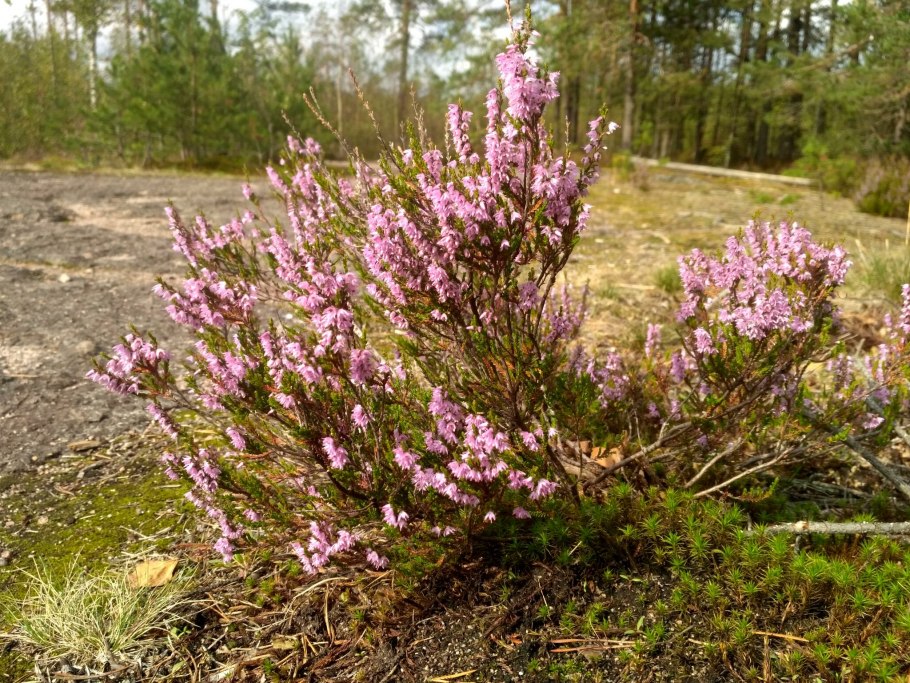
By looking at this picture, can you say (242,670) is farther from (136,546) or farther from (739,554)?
(739,554)

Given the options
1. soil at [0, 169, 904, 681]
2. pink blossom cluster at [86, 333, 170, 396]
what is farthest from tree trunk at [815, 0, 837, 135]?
pink blossom cluster at [86, 333, 170, 396]

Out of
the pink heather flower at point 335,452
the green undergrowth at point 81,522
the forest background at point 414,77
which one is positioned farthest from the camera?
the forest background at point 414,77

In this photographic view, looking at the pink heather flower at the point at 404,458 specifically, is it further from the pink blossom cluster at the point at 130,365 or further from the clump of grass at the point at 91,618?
the clump of grass at the point at 91,618

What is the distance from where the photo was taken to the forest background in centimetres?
1495

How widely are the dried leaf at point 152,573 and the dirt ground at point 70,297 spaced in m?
1.31

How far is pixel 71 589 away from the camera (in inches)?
95.0

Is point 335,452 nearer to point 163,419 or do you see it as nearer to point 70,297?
point 163,419

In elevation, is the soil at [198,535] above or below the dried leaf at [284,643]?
above

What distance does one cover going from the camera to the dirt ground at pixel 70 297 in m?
3.92

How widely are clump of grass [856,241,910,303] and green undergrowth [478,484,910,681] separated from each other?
416cm

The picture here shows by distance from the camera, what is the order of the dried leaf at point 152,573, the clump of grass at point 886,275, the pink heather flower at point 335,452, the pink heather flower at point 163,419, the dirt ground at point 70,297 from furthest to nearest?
1. the clump of grass at point 886,275
2. the dirt ground at point 70,297
3. the dried leaf at point 152,573
4. the pink heather flower at point 163,419
5. the pink heather flower at point 335,452

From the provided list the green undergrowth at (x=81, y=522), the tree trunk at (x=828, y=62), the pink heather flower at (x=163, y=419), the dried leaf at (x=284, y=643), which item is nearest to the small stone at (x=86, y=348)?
the green undergrowth at (x=81, y=522)

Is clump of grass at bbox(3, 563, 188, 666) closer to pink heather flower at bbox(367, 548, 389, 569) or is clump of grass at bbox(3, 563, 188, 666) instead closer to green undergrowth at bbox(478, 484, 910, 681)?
pink heather flower at bbox(367, 548, 389, 569)

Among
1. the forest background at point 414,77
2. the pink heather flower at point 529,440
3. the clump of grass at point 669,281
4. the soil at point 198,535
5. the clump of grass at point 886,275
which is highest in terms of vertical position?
the forest background at point 414,77
